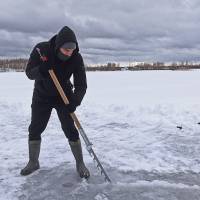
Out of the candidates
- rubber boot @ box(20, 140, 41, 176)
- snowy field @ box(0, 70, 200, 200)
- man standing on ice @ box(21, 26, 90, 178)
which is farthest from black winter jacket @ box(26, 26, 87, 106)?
snowy field @ box(0, 70, 200, 200)

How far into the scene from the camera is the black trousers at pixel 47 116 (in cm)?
525

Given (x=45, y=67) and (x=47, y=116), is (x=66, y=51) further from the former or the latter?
(x=47, y=116)

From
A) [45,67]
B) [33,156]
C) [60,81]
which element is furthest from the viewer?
[33,156]

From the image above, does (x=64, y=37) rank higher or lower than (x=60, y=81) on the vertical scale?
higher

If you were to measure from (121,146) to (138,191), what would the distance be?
207 centimetres

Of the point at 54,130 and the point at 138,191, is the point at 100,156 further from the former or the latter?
the point at 54,130

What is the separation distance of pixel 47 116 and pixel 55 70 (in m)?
0.65

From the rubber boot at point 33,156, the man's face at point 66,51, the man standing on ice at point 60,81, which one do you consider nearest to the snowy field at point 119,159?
the rubber boot at point 33,156

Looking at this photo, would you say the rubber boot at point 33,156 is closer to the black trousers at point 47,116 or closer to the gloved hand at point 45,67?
the black trousers at point 47,116

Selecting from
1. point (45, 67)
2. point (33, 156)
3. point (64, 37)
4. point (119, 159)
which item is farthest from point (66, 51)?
point (119, 159)

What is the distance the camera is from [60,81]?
519 cm

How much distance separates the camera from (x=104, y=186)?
491cm

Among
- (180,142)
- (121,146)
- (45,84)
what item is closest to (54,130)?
(121,146)

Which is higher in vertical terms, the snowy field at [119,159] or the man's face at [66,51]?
the man's face at [66,51]
